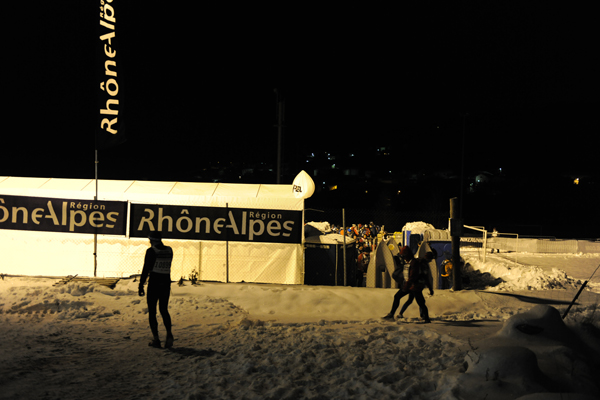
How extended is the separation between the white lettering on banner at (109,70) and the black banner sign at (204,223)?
2.58 m

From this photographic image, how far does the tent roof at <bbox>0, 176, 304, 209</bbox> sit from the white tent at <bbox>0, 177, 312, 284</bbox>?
3cm

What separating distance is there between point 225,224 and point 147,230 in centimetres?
232

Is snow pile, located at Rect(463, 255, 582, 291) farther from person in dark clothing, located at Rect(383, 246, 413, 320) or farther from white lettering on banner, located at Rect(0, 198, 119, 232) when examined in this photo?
white lettering on banner, located at Rect(0, 198, 119, 232)

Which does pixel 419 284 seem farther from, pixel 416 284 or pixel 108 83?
pixel 108 83

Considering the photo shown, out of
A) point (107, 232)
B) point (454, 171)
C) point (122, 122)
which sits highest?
point (454, 171)

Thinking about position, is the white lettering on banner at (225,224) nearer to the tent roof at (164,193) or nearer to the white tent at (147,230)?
the white tent at (147,230)

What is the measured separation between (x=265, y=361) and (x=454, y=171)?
8624 cm

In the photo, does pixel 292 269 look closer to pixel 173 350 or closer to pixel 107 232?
pixel 107 232

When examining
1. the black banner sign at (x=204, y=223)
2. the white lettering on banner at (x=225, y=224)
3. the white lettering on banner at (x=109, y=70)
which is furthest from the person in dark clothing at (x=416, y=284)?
the white lettering on banner at (x=109, y=70)

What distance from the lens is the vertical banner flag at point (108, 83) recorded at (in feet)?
41.0

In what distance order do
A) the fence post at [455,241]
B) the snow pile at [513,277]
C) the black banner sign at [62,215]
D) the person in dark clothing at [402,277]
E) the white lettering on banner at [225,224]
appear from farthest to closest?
the snow pile at [513,277] → the black banner sign at [62,215] → the white lettering on banner at [225,224] → the fence post at [455,241] → the person in dark clothing at [402,277]

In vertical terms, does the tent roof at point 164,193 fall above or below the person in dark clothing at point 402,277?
above

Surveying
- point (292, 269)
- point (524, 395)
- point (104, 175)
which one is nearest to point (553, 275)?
point (292, 269)

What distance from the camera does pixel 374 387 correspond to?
4559mm
